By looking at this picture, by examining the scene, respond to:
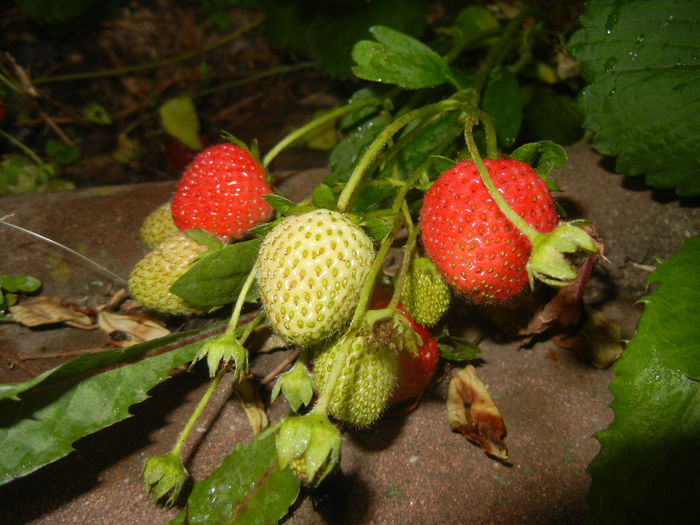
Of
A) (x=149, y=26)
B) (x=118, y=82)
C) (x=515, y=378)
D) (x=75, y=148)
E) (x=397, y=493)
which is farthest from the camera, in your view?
(x=149, y=26)

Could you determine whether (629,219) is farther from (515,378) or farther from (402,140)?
(402,140)

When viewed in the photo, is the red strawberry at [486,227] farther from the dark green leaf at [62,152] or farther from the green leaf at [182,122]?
the dark green leaf at [62,152]

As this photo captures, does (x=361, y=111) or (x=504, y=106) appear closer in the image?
(x=504, y=106)

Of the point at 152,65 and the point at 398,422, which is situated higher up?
the point at 152,65

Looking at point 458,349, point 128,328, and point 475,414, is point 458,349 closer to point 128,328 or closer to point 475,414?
point 475,414

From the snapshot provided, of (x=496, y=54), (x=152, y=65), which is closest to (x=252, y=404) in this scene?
Result: (x=496, y=54)

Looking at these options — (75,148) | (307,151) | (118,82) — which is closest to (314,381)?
(307,151)
